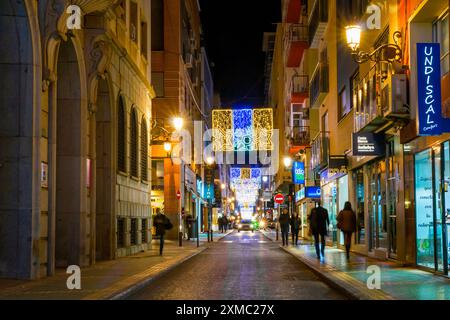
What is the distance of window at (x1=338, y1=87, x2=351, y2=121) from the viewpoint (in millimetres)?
27625

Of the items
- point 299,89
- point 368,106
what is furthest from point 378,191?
point 299,89

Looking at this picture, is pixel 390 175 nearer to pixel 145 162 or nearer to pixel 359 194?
pixel 359 194

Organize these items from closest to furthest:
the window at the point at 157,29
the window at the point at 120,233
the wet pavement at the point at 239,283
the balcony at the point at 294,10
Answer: the wet pavement at the point at 239,283 → the window at the point at 120,233 → the window at the point at 157,29 → the balcony at the point at 294,10

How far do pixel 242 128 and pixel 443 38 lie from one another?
85.4 ft

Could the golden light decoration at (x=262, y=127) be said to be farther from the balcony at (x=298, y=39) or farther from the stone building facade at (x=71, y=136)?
the stone building facade at (x=71, y=136)

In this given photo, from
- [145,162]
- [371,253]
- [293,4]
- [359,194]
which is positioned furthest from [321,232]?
[293,4]

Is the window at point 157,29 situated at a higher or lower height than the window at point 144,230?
higher

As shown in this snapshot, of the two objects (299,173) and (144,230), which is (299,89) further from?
(144,230)

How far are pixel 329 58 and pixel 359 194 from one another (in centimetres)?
800

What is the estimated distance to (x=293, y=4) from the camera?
52.5 metres

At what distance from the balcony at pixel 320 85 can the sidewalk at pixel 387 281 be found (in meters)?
13.6

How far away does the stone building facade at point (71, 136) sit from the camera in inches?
597

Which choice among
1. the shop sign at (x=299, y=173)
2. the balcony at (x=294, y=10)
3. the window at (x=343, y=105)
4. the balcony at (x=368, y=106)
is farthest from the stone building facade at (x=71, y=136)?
the balcony at (x=294, y=10)

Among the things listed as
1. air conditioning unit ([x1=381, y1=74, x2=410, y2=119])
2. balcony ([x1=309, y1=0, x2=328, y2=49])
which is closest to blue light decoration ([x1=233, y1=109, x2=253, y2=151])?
balcony ([x1=309, y1=0, x2=328, y2=49])
